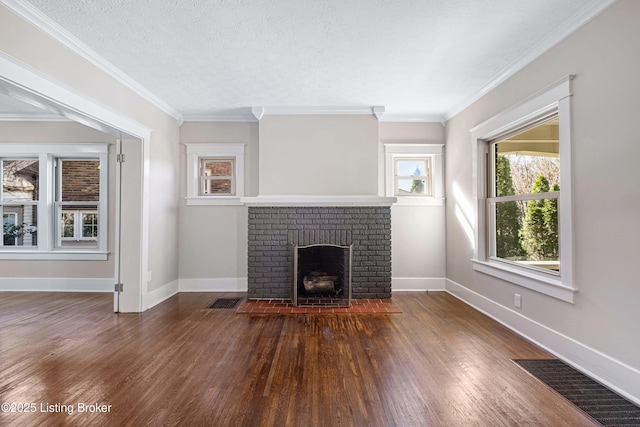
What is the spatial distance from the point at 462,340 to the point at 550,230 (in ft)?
4.24

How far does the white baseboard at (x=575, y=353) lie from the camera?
1.97m

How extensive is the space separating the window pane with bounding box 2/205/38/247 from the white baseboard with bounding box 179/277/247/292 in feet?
8.25

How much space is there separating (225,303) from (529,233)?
362 centimetres

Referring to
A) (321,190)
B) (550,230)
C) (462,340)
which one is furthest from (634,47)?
(321,190)

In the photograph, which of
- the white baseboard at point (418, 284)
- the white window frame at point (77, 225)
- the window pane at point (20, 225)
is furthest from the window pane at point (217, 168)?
the white baseboard at point (418, 284)

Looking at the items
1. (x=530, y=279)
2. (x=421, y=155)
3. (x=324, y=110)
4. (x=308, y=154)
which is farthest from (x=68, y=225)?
(x=530, y=279)

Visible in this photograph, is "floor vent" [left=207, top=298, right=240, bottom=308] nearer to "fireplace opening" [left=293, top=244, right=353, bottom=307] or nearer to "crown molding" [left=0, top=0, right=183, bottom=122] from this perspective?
"fireplace opening" [left=293, top=244, right=353, bottom=307]

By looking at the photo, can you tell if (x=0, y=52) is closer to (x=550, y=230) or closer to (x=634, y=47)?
(x=634, y=47)

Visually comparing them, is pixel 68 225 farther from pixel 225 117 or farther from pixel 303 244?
pixel 303 244

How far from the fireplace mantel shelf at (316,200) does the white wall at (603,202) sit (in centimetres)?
204

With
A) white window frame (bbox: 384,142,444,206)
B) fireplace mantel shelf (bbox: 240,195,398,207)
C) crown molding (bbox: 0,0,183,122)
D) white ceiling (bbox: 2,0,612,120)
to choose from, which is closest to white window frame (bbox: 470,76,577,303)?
white ceiling (bbox: 2,0,612,120)

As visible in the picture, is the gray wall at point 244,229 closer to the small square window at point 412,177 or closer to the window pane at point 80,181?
the small square window at point 412,177

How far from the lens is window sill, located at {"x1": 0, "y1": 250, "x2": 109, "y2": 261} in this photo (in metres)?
4.61

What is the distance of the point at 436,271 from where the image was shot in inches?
185
